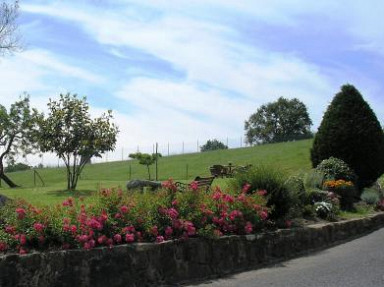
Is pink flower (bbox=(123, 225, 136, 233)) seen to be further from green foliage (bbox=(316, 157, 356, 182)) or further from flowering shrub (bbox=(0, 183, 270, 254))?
green foliage (bbox=(316, 157, 356, 182))

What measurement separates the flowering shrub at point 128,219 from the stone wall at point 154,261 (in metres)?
0.17

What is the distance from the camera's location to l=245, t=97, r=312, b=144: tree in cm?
11206

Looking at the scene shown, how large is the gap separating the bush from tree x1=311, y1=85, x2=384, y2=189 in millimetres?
7133

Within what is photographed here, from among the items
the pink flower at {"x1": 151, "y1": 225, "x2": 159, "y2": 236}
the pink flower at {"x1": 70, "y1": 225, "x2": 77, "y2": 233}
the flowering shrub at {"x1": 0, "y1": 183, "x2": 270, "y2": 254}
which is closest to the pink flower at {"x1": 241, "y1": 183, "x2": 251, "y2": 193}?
the flowering shrub at {"x1": 0, "y1": 183, "x2": 270, "y2": 254}

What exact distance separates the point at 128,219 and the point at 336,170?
34.1ft

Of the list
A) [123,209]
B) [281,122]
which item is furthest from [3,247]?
[281,122]

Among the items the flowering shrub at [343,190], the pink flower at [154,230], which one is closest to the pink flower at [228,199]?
the pink flower at [154,230]

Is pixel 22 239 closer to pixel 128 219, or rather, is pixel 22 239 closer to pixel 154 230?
pixel 128 219

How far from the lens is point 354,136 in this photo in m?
17.7

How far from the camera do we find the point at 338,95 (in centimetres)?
1842

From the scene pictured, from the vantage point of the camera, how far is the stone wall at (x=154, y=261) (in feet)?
20.8

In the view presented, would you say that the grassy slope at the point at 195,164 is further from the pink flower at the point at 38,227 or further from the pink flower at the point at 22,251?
the pink flower at the point at 22,251

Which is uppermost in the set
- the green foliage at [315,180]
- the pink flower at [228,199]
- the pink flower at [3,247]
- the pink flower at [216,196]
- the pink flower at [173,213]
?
the green foliage at [315,180]

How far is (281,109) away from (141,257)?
Result: 108 metres
